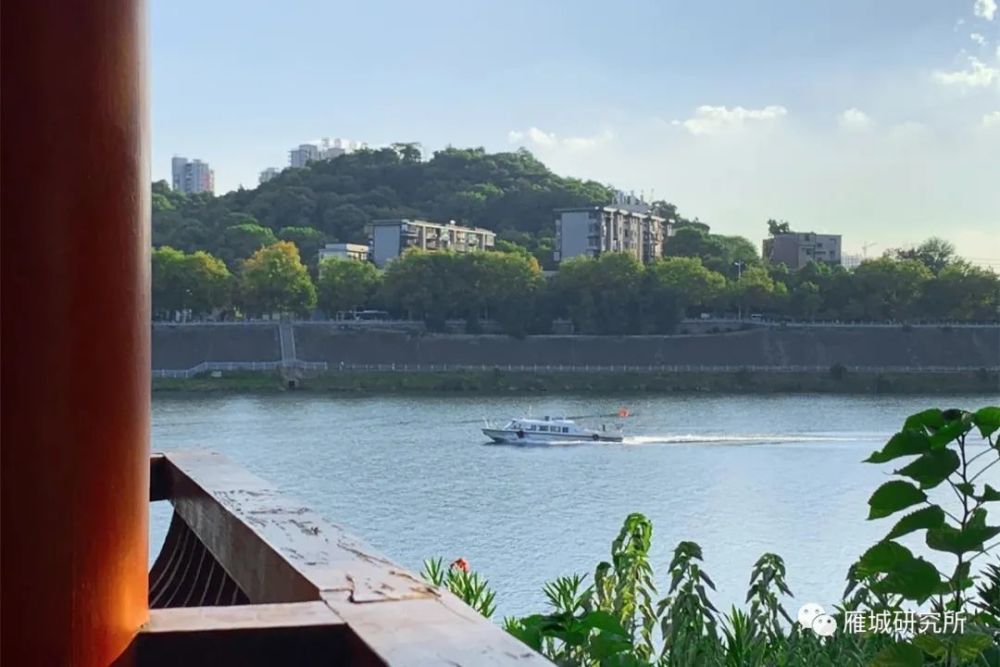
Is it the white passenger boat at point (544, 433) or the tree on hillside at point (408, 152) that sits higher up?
the tree on hillside at point (408, 152)

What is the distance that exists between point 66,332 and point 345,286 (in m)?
27.8

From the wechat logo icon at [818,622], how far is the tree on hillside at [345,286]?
87.0 feet

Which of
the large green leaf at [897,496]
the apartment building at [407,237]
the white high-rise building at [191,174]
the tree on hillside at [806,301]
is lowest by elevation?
the large green leaf at [897,496]

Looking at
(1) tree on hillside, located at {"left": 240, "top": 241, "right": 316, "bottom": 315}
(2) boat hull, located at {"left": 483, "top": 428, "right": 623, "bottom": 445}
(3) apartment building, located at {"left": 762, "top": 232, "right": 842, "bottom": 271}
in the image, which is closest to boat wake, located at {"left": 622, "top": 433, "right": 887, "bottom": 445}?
(2) boat hull, located at {"left": 483, "top": 428, "right": 623, "bottom": 445}

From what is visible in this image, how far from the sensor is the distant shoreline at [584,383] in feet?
73.4

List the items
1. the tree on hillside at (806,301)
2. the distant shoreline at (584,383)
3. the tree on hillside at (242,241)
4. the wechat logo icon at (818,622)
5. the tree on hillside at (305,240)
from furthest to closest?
the tree on hillside at (305,240) → the tree on hillside at (242,241) → the tree on hillside at (806,301) → the distant shoreline at (584,383) → the wechat logo icon at (818,622)

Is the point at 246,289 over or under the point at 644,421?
over

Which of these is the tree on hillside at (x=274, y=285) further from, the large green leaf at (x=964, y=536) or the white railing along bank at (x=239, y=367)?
the large green leaf at (x=964, y=536)

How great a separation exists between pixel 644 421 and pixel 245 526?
17.7 meters

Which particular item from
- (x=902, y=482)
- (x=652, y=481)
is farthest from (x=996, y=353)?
(x=902, y=482)

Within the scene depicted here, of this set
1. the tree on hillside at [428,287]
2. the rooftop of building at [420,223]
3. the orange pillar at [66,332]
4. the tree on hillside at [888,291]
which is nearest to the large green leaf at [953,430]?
the orange pillar at [66,332]

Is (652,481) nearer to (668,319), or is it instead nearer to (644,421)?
(644,421)

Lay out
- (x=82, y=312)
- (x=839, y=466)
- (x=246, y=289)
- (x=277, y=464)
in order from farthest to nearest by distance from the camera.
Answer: (x=246, y=289) < (x=839, y=466) < (x=277, y=464) < (x=82, y=312)

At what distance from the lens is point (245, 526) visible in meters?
0.81
